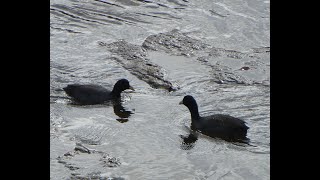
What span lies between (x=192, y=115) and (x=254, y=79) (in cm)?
267

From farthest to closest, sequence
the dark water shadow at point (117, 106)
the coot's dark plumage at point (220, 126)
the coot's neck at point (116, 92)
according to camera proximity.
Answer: the coot's neck at point (116, 92), the dark water shadow at point (117, 106), the coot's dark plumage at point (220, 126)

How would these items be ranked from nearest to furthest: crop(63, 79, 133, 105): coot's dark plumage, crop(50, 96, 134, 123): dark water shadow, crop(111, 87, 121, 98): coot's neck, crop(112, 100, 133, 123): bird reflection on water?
1. crop(112, 100, 133, 123): bird reflection on water
2. crop(50, 96, 134, 123): dark water shadow
3. crop(63, 79, 133, 105): coot's dark plumage
4. crop(111, 87, 121, 98): coot's neck

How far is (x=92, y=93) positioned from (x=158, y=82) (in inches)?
60.8

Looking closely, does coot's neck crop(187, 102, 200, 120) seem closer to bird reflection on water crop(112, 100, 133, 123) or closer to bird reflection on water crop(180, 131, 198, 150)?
bird reflection on water crop(180, 131, 198, 150)

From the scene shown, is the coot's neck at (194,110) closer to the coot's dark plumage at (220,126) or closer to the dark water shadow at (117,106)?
the coot's dark plumage at (220,126)

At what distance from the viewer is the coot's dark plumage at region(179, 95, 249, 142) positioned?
784cm

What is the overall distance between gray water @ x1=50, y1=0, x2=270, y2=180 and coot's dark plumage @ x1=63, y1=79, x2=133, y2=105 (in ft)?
0.36

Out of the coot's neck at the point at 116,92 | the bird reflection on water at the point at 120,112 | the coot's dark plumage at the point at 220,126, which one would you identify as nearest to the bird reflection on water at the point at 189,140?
the coot's dark plumage at the point at 220,126

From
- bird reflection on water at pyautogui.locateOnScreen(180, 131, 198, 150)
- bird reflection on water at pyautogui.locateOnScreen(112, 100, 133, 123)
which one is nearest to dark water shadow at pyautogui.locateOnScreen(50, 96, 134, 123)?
bird reflection on water at pyautogui.locateOnScreen(112, 100, 133, 123)

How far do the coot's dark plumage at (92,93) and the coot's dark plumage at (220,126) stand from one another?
4.34 ft

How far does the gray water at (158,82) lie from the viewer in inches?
273

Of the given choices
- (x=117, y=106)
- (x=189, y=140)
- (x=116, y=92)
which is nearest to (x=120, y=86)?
(x=116, y=92)

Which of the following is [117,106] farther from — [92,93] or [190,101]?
[190,101]
